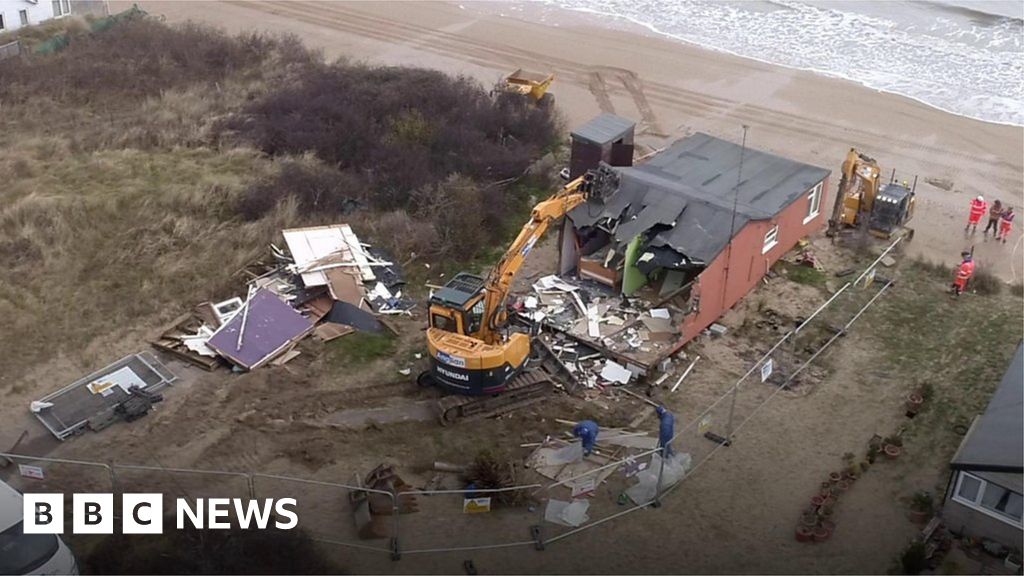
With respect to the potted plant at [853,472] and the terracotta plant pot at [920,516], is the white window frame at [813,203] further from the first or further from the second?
the terracotta plant pot at [920,516]

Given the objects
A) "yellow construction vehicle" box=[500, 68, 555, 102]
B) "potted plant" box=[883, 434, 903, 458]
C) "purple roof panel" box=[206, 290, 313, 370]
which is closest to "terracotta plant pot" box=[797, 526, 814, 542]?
"potted plant" box=[883, 434, 903, 458]

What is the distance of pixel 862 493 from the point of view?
16141 mm

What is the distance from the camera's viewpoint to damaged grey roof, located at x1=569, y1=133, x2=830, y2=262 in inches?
793

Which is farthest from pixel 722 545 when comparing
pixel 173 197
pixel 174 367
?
pixel 173 197

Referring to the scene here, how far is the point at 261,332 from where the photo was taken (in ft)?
64.0

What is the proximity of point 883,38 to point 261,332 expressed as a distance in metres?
32.6

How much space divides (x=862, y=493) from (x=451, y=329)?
25.2 ft

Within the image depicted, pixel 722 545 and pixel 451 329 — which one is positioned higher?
pixel 451 329

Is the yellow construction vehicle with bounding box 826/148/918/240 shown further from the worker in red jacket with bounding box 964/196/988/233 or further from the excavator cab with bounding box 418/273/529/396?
the excavator cab with bounding box 418/273/529/396

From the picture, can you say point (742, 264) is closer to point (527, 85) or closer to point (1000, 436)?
point (1000, 436)

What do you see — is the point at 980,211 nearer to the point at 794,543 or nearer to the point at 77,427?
the point at 794,543

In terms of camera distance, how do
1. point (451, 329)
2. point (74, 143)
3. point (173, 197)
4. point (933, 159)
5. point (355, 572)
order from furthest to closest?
point (933, 159), point (74, 143), point (173, 197), point (451, 329), point (355, 572)

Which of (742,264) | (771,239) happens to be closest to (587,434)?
(742,264)

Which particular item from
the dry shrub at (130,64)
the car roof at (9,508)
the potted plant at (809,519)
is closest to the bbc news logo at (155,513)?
the car roof at (9,508)
